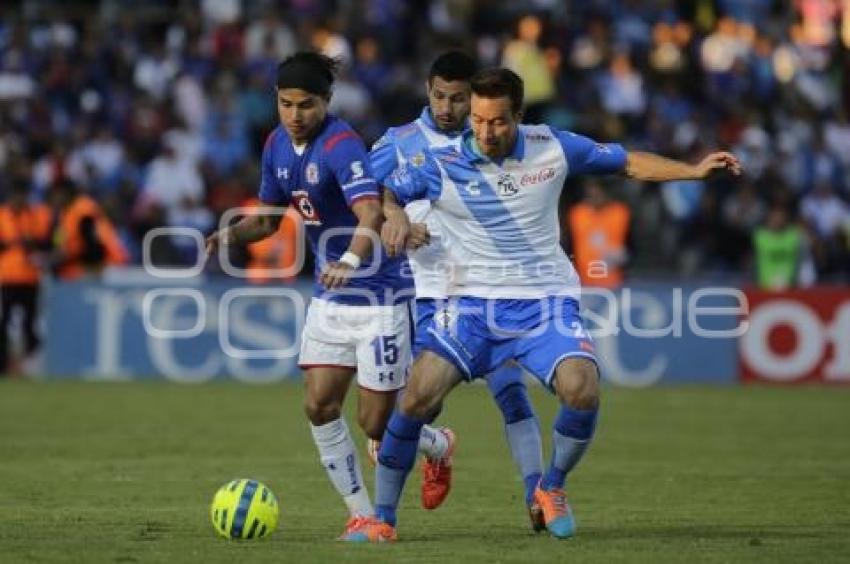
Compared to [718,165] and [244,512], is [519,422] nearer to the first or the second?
[244,512]

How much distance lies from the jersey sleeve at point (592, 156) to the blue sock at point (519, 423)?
1286 mm

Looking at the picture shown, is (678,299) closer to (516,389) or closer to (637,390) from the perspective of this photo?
(637,390)

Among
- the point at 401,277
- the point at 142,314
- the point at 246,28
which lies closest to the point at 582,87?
the point at 246,28

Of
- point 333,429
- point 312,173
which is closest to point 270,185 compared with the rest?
point 312,173

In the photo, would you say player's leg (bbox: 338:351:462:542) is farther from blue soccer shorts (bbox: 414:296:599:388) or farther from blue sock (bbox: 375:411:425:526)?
blue soccer shorts (bbox: 414:296:599:388)

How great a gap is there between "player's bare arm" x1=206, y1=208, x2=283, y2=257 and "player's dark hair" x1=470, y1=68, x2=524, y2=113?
1692mm

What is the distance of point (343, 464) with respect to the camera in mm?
10602

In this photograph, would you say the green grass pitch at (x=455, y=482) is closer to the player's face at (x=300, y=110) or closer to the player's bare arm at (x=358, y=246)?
the player's bare arm at (x=358, y=246)

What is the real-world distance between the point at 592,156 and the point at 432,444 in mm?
2073

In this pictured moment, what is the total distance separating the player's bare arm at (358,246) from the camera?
977 cm

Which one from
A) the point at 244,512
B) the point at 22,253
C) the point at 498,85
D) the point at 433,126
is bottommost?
the point at 22,253

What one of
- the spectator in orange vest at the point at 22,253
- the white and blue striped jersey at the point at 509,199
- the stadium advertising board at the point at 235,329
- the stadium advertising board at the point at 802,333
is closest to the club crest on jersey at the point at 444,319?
the white and blue striped jersey at the point at 509,199

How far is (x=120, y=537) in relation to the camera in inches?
399

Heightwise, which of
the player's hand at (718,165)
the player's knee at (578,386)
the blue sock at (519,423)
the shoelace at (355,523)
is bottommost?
the shoelace at (355,523)
